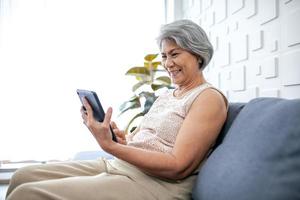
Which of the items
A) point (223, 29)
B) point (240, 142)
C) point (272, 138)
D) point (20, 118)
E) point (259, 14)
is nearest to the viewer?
point (272, 138)

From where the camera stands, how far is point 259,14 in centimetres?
147

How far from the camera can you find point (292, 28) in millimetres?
1178

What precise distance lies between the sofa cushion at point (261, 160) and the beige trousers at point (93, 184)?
0.13 metres

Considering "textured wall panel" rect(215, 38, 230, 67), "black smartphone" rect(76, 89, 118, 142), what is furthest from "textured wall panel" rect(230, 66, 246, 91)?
"black smartphone" rect(76, 89, 118, 142)

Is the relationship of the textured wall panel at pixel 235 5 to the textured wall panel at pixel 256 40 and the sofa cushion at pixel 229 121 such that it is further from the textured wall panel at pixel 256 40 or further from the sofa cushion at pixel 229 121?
the sofa cushion at pixel 229 121

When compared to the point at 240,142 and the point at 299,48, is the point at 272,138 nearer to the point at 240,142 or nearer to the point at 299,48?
the point at 240,142

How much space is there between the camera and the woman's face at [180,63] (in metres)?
1.30

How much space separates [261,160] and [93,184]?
50 centimetres

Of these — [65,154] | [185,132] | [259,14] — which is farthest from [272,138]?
[65,154]

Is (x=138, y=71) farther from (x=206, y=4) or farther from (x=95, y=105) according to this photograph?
(x=95, y=105)

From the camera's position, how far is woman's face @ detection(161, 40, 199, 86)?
4.25ft

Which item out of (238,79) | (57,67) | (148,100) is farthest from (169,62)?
(57,67)

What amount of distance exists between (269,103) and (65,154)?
2553 mm

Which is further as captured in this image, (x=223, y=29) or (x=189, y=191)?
(x=223, y=29)
